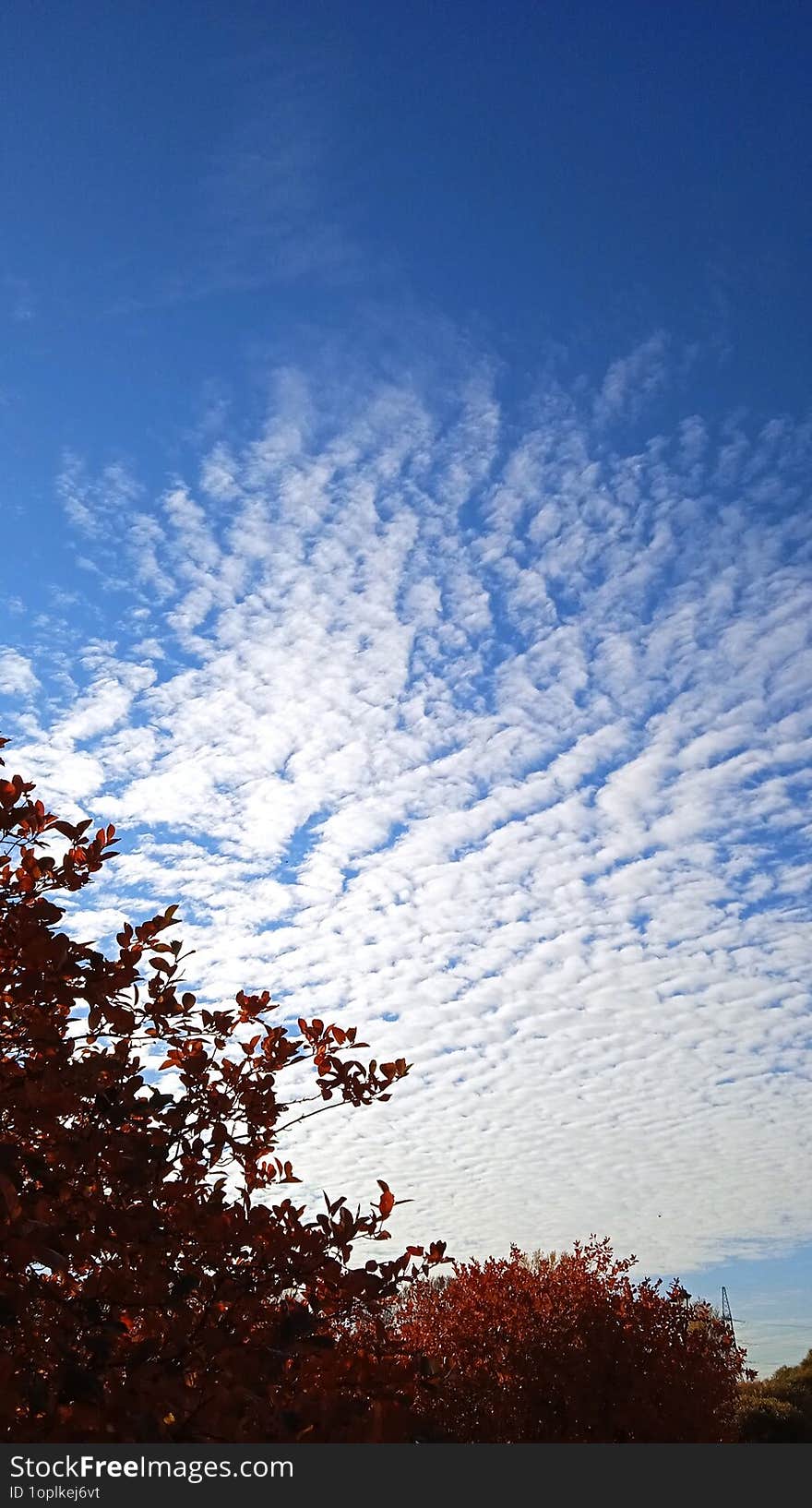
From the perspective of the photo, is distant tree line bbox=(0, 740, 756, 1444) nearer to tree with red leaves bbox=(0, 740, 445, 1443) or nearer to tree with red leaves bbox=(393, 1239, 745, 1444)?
tree with red leaves bbox=(0, 740, 445, 1443)

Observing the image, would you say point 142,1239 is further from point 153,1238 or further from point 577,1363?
point 577,1363

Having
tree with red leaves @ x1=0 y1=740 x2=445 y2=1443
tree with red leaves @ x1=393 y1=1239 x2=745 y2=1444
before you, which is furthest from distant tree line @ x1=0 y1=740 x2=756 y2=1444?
tree with red leaves @ x1=393 y1=1239 x2=745 y2=1444

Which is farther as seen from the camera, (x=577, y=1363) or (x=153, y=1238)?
(x=577, y=1363)

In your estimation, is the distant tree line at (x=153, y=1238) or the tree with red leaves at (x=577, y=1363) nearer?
the distant tree line at (x=153, y=1238)

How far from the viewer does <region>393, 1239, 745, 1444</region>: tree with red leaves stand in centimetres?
1055

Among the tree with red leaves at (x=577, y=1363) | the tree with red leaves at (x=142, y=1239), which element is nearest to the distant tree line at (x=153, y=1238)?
the tree with red leaves at (x=142, y=1239)

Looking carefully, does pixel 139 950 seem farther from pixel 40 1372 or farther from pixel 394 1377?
pixel 394 1377

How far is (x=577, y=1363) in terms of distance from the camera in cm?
1080

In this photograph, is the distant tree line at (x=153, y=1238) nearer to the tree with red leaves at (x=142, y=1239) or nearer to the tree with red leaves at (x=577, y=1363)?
the tree with red leaves at (x=142, y=1239)

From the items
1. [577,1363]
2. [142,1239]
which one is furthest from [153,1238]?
[577,1363]

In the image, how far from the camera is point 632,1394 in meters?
10.7

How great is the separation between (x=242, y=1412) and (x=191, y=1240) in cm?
76

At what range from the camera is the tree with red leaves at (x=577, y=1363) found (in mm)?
10555
